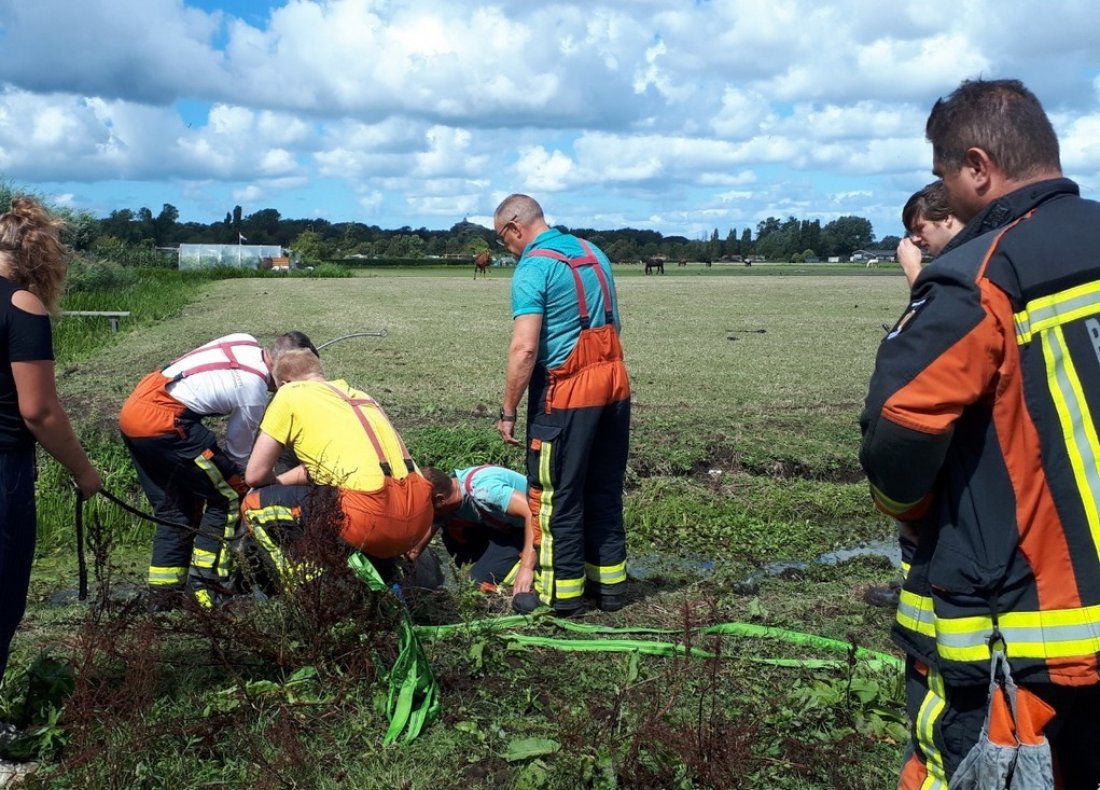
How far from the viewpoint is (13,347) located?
338cm

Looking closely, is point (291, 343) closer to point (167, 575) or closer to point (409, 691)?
point (167, 575)

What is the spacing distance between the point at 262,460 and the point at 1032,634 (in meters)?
3.71

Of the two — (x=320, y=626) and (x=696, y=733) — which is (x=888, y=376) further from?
(x=320, y=626)

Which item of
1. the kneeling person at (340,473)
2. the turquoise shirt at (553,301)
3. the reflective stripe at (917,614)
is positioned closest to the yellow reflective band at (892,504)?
the reflective stripe at (917,614)

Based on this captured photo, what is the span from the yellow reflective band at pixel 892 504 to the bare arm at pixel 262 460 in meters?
3.35

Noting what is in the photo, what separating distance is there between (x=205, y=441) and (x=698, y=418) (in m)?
5.67

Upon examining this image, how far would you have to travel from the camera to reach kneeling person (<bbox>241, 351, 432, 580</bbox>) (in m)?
4.78

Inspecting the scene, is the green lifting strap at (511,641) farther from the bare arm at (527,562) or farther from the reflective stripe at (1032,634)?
the reflective stripe at (1032,634)

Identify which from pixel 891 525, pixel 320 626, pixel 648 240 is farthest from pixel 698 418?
pixel 648 240

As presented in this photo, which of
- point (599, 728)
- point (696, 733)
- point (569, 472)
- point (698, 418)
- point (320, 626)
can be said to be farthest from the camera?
point (698, 418)

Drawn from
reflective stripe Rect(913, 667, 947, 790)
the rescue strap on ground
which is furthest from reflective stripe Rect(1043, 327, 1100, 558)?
the rescue strap on ground

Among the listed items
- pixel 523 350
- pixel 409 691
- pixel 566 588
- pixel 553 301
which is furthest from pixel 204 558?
pixel 553 301

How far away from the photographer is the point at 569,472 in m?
5.26

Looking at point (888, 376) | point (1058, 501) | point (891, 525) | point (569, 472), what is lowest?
point (891, 525)
